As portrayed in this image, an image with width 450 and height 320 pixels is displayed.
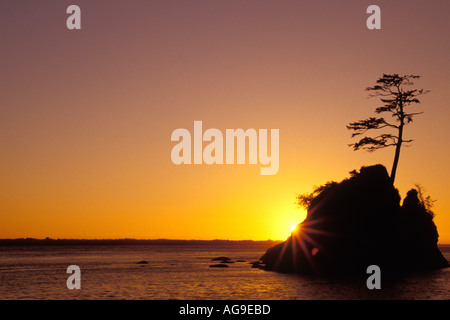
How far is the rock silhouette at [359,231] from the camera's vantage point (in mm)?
56562

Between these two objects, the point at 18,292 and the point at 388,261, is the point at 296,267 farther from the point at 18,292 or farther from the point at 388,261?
the point at 18,292

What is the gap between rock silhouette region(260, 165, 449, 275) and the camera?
56.6 m

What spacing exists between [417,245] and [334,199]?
1420 cm

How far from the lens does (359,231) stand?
56531mm
